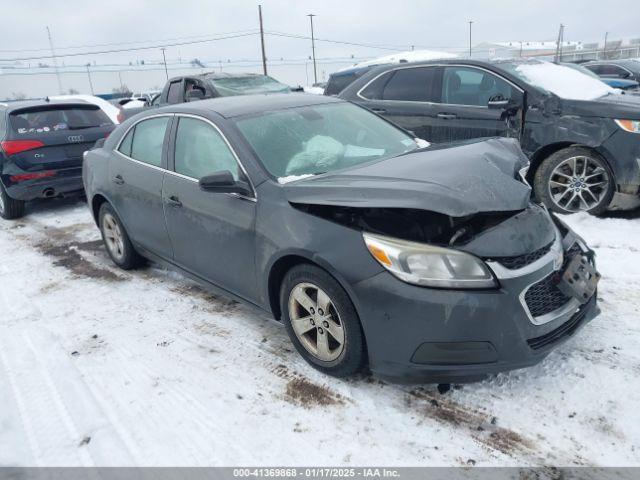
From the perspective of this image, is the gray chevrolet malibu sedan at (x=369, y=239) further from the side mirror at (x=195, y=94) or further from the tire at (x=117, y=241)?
the side mirror at (x=195, y=94)

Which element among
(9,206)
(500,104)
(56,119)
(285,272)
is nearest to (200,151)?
(285,272)

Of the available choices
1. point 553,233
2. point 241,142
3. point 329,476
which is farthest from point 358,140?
point 329,476

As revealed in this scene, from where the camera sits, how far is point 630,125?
183 inches

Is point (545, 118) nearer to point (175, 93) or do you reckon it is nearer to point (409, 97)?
point (409, 97)

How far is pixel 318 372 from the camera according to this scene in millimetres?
2889

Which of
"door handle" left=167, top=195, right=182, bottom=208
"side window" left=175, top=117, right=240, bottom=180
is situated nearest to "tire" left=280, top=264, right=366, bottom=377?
"side window" left=175, top=117, right=240, bottom=180

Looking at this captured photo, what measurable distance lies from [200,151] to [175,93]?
296 inches

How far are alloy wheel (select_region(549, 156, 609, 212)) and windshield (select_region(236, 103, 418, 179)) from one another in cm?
221

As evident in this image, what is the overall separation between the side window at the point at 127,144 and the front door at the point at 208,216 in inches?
34.8

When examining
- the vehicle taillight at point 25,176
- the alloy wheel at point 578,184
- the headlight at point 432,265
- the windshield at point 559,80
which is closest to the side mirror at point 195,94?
the vehicle taillight at point 25,176

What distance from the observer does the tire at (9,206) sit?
6793 millimetres

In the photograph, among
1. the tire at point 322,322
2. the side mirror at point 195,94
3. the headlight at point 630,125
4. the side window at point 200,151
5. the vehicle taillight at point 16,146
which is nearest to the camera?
the tire at point 322,322

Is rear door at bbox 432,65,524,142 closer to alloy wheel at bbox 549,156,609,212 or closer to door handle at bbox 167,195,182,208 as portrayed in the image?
alloy wheel at bbox 549,156,609,212

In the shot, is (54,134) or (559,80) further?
(54,134)
